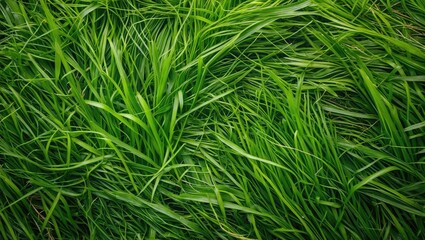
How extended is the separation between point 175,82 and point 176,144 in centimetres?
22

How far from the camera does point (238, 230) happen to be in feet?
3.95

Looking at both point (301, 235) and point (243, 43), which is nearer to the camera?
point (301, 235)

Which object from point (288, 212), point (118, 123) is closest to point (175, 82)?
point (118, 123)

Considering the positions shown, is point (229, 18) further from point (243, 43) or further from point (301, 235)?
point (301, 235)

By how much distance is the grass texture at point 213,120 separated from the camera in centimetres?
119

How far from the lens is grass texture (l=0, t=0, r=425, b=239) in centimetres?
119

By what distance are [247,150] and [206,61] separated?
0.34 meters

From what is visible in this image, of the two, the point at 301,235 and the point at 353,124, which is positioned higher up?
the point at 353,124

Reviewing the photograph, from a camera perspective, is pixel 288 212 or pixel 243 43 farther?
pixel 243 43

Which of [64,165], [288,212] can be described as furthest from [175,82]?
[288,212]

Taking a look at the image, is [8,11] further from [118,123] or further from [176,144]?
[176,144]

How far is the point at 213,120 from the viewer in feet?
4.21

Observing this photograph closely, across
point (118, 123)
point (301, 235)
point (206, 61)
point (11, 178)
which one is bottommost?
point (301, 235)

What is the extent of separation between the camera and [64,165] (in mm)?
1224
